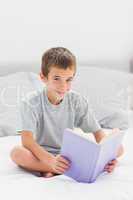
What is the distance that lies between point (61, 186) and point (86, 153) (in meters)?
0.12

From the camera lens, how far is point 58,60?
139 centimetres

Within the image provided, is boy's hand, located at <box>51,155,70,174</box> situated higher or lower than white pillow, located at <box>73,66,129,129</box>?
lower

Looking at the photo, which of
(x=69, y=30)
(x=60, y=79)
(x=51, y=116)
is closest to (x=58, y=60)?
(x=60, y=79)

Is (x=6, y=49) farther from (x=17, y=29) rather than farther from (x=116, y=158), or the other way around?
(x=116, y=158)

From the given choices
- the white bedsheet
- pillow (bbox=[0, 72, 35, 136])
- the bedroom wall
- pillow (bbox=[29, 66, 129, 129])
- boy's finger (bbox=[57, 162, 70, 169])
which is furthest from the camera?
the bedroom wall

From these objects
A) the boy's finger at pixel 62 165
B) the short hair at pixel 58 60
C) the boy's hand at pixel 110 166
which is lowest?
the boy's hand at pixel 110 166

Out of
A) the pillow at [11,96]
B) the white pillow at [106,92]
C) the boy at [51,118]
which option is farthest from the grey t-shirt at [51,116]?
the white pillow at [106,92]

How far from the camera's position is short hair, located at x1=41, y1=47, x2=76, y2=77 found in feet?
4.55

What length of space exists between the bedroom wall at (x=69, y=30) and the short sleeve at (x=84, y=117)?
766mm

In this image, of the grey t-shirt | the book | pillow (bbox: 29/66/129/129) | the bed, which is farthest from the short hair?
pillow (bbox: 29/66/129/129)

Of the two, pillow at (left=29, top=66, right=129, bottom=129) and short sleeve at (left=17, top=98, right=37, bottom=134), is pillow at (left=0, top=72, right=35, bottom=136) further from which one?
short sleeve at (left=17, top=98, right=37, bottom=134)

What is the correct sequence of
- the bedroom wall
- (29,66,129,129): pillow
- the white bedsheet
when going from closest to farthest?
1. the white bedsheet
2. (29,66,129,129): pillow
3. the bedroom wall

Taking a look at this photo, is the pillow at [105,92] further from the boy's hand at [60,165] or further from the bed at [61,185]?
the boy's hand at [60,165]

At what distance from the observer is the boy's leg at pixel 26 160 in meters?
1.38
